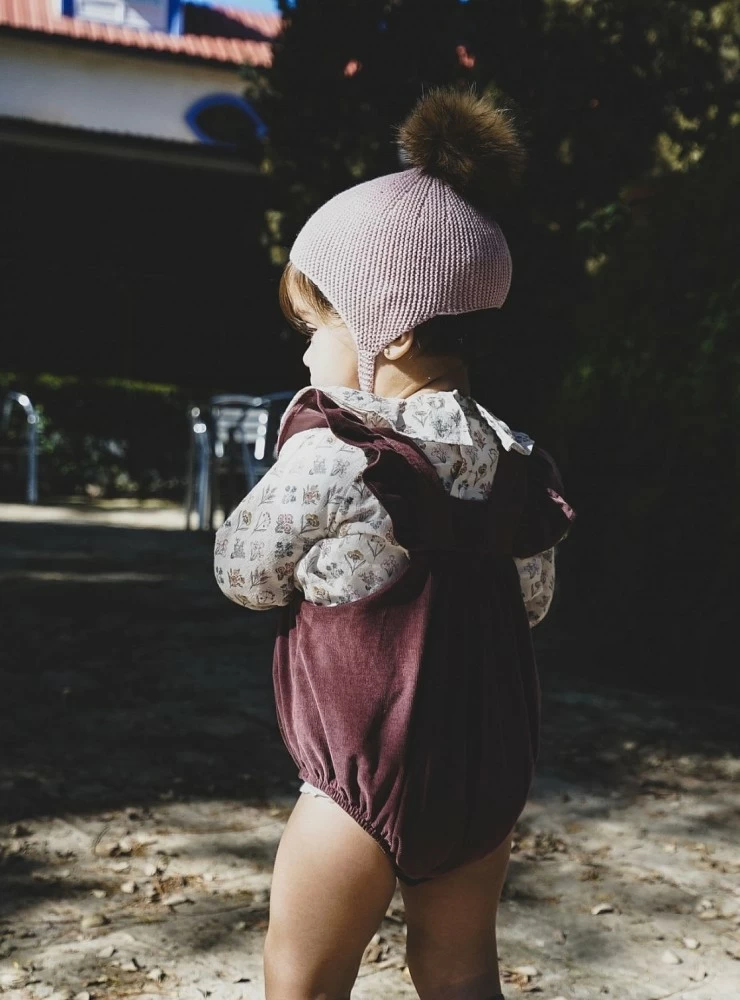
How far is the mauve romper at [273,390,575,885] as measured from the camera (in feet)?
5.24

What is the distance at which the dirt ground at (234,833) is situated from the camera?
2471mm

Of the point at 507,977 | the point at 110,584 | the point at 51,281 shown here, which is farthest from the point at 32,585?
the point at 51,281

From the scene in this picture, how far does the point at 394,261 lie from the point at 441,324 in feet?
0.38

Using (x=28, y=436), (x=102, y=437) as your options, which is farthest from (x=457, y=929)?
(x=102, y=437)

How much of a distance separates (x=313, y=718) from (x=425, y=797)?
0.60 feet

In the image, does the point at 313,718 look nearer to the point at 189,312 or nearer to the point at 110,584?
the point at 110,584

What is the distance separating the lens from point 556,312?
8.83m

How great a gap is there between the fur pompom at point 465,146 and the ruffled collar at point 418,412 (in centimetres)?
32

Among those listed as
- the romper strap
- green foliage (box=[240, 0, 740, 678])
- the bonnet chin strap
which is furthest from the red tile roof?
the romper strap

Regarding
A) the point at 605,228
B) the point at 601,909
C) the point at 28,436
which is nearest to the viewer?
the point at 601,909

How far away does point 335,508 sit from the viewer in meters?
1.62

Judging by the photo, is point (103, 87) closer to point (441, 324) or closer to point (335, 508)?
point (441, 324)

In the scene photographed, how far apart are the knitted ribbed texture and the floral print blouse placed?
113 mm

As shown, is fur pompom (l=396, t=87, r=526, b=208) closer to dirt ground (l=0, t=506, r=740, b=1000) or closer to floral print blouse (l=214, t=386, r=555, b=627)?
floral print blouse (l=214, t=386, r=555, b=627)
